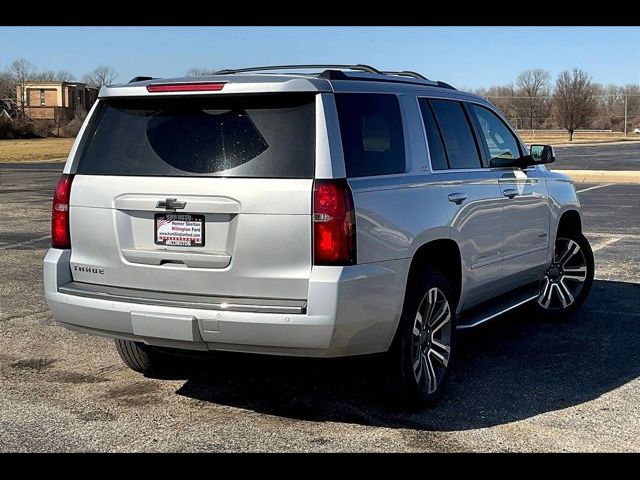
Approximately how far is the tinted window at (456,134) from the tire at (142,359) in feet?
7.71

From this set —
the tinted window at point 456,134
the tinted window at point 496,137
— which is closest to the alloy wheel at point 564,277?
the tinted window at point 496,137

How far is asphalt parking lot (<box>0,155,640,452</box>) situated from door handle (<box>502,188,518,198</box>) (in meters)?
1.20

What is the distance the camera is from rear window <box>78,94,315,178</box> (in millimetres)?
4754

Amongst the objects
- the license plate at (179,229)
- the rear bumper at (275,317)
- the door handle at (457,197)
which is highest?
the door handle at (457,197)

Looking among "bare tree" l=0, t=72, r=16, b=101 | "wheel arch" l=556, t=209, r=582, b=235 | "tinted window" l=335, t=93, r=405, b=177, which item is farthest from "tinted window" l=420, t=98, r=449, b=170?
"bare tree" l=0, t=72, r=16, b=101

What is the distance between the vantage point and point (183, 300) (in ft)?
15.9

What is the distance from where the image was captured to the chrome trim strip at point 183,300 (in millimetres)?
4664

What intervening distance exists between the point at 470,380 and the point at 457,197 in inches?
49.2

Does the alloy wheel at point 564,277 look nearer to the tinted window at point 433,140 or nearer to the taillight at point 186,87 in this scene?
the tinted window at point 433,140

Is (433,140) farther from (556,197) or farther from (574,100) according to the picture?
(574,100)

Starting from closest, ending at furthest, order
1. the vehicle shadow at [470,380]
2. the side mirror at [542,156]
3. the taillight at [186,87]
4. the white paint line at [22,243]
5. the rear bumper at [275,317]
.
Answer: the rear bumper at [275,317] < the taillight at [186,87] < the vehicle shadow at [470,380] < the side mirror at [542,156] < the white paint line at [22,243]

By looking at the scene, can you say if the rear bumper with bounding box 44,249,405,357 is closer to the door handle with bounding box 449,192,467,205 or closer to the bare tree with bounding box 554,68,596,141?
the door handle with bounding box 449,192,467,205

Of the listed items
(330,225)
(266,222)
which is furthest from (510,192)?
(266,222)

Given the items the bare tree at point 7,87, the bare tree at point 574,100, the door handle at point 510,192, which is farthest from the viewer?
the bare tree at point 7,87
